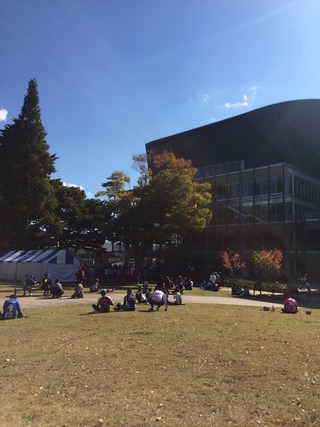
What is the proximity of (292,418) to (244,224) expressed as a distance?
161ft

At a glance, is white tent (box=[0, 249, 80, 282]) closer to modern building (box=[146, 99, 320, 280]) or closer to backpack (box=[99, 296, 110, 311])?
backpack (box=[99, 296, 110, 311])

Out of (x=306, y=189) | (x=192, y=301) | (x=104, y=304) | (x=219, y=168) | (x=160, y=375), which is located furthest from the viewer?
(x=219, y=168)

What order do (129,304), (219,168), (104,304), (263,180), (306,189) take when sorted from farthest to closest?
1. (219,168)
2. (306,189)
3. (263,180)
4. (129,304)
5. (104,304)

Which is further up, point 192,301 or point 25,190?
point 25,190

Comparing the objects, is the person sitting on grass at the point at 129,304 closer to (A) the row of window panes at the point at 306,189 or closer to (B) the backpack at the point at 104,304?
(B) the backpack at the point at 104,304

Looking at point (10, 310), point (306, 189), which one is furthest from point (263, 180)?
point (10, 310)

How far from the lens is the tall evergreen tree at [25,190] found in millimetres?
48938

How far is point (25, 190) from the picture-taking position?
49531mm

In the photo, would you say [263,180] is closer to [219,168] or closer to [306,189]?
[306,189]

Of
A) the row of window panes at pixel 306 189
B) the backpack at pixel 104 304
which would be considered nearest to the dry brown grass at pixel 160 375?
the backpack at pixel 104 304

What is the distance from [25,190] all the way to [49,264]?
19.4 m

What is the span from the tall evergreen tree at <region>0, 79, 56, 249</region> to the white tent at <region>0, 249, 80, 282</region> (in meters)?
12.2

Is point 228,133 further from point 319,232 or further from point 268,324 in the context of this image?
point 268,324

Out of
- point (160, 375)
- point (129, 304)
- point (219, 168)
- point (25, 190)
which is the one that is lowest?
point (160, 375)
